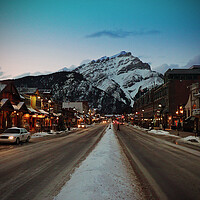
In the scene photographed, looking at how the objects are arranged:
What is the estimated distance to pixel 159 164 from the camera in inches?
483

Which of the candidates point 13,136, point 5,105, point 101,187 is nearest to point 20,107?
point 5,105

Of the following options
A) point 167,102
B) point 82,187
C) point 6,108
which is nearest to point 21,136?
point 6,108

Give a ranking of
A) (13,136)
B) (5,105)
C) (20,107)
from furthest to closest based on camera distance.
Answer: (20,107)
(5,105)
(13,136)

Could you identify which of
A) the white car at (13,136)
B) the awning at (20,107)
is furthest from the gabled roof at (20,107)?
the white car at (13,136)

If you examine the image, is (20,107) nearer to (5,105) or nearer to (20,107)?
(20,107)

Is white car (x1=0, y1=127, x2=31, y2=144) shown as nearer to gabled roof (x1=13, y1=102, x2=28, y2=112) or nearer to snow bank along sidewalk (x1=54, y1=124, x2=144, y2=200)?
snow bank along sidewalk (x1=54, y1=124, x2=144, y2=200)

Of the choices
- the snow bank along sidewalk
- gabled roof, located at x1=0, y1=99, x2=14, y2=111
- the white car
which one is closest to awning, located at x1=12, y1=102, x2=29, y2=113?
gabled roof, located at x1=0, y1=99, x2=14, y2=111

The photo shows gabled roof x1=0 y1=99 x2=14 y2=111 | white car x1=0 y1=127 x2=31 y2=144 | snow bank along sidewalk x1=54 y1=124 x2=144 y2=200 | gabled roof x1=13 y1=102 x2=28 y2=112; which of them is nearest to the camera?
snow bank along sidewalk x1=54 y1=124 x2=144 y2=200

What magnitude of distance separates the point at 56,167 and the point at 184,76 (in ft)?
227

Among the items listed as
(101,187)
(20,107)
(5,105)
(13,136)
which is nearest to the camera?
(101,187)

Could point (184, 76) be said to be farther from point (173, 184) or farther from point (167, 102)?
point (173, 184)

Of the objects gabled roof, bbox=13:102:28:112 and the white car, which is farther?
gabled roof, bbox=13:102:28:112

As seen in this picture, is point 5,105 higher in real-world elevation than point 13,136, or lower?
higher

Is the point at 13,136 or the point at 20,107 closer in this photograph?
the point at 13,136
